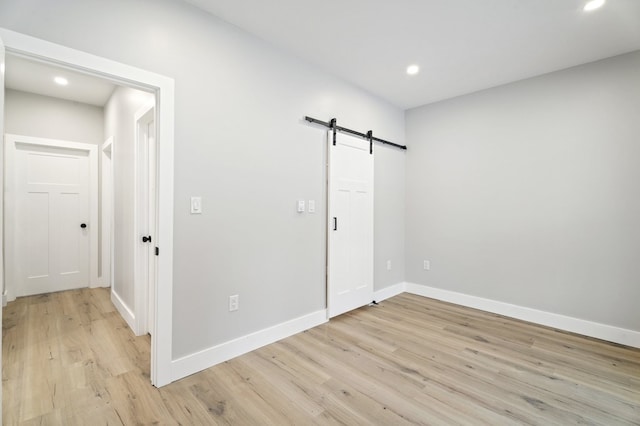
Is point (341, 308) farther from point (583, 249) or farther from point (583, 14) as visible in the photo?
point (583, 14)

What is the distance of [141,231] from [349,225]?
2.22 m

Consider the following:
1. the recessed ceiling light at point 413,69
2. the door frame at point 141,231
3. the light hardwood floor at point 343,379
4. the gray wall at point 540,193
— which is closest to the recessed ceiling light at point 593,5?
the gray wall at point 540,193

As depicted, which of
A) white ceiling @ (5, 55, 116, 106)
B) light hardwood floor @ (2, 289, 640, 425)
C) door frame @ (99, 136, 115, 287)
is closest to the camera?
light hardwood floor @ (2, 289, 640, 425)

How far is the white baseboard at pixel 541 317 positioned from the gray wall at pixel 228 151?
1.82 metres

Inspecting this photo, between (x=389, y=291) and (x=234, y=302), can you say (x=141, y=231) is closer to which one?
(x=234, y=302)

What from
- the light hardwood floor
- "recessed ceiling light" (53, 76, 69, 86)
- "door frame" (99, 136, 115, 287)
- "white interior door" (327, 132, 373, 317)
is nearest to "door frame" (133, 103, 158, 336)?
the light hardwood floor

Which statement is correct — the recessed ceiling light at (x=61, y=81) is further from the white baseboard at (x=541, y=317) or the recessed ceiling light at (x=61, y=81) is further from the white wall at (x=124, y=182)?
the white baseboard at (x=541, y=317)

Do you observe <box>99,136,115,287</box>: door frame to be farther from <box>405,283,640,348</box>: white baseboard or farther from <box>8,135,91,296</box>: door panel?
<box>405,283,640,348</box>: white baseboard

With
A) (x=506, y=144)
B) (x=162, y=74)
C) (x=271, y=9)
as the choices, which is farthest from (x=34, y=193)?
(x=506, y=144)

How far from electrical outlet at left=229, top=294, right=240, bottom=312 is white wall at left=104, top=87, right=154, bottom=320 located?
1.34 metres

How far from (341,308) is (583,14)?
3.35 m

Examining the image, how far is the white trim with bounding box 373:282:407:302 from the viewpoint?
3904mm

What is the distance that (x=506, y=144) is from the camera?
3.48 m

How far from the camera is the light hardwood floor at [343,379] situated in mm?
1804
